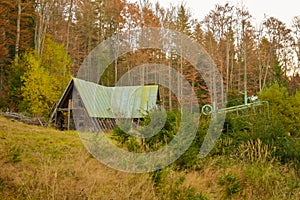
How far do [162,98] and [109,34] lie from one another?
28.0ft

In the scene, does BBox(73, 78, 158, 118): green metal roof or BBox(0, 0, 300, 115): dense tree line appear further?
BBox(0, 0, 300, 115): dense tree line

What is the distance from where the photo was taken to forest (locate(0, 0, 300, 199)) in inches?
187

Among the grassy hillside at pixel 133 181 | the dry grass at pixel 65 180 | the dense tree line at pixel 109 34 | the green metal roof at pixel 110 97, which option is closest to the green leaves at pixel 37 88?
the dense tree line at pixel 109 34

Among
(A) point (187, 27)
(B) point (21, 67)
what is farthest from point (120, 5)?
(B) point (21, 67)

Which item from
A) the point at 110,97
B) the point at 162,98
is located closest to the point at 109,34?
the point at 162,98

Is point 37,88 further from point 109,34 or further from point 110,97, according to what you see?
point 109,34

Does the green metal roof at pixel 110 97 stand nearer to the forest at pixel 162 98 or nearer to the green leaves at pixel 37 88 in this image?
the forest at pixel 162 98

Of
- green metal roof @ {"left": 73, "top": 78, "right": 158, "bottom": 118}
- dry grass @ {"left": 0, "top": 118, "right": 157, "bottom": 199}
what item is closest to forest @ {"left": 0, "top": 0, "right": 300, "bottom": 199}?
dry grass @ {"left": 0, "top": 118, "right": 157, "bottom": 199}

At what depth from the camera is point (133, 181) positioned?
15.7ft

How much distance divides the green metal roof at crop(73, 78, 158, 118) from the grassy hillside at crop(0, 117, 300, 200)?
7731 mm

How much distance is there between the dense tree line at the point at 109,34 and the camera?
56.6 feet

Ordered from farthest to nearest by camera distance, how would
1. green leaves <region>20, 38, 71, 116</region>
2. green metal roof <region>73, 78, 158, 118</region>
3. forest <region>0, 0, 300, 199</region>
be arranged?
green leaves <region>20, 38, 71, 116</region> → green metal roof <region>73, 78, 158, 118</region> → forest <region>0, 0, 300, 199</region>

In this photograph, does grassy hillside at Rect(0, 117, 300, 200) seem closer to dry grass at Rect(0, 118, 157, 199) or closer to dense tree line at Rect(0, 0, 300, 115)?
dry grass at Rect(0, 118, 157, 199)

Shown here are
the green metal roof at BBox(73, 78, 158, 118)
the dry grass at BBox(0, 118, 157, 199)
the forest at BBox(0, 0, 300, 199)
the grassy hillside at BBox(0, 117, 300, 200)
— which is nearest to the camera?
the dry grass at BBox(0, 118, 157, 199)
